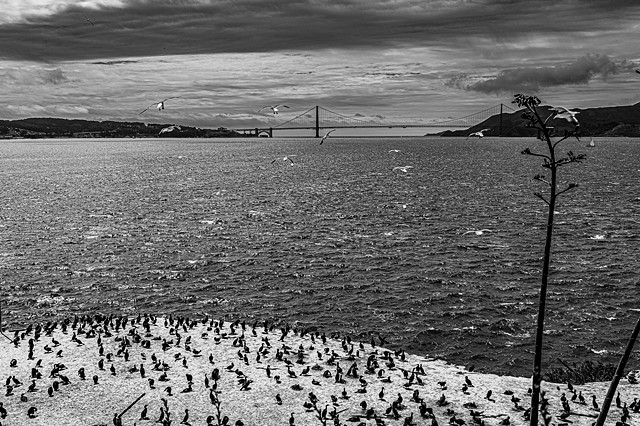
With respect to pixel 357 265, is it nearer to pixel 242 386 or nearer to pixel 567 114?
pixel 242 386

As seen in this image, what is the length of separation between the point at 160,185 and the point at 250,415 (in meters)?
121

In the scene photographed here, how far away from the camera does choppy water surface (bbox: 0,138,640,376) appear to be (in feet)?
150

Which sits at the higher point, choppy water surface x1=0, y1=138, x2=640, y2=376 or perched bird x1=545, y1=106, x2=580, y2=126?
perched bird x1=545, y1=106, x2=580, y2=126

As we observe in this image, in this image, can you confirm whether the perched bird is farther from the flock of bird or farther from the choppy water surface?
the choppy water surface

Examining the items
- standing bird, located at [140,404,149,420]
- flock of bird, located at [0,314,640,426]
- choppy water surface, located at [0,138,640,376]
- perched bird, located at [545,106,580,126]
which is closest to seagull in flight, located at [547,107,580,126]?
perched bird, located at [545,106,580,126]

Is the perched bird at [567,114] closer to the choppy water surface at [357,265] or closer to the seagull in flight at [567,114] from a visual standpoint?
the seagull in flight at [567,114]

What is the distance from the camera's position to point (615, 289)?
173 ft

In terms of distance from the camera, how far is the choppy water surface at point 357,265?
4578 cm

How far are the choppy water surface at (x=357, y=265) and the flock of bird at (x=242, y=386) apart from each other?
9.47 meters

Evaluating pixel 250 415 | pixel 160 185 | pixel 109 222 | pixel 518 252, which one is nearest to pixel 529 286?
pixel 518 252

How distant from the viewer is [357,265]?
203 feet

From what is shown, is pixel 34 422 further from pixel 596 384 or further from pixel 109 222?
pixel 109 222

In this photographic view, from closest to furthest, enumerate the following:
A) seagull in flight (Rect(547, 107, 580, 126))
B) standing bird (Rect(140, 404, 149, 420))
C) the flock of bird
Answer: seagull in flight (Rect(547, 107, 580, 126))
standing bird (Rect(140, 404, 149, 420))
the flock of bird

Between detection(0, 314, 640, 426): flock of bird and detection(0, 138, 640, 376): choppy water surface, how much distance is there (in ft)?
31.1
